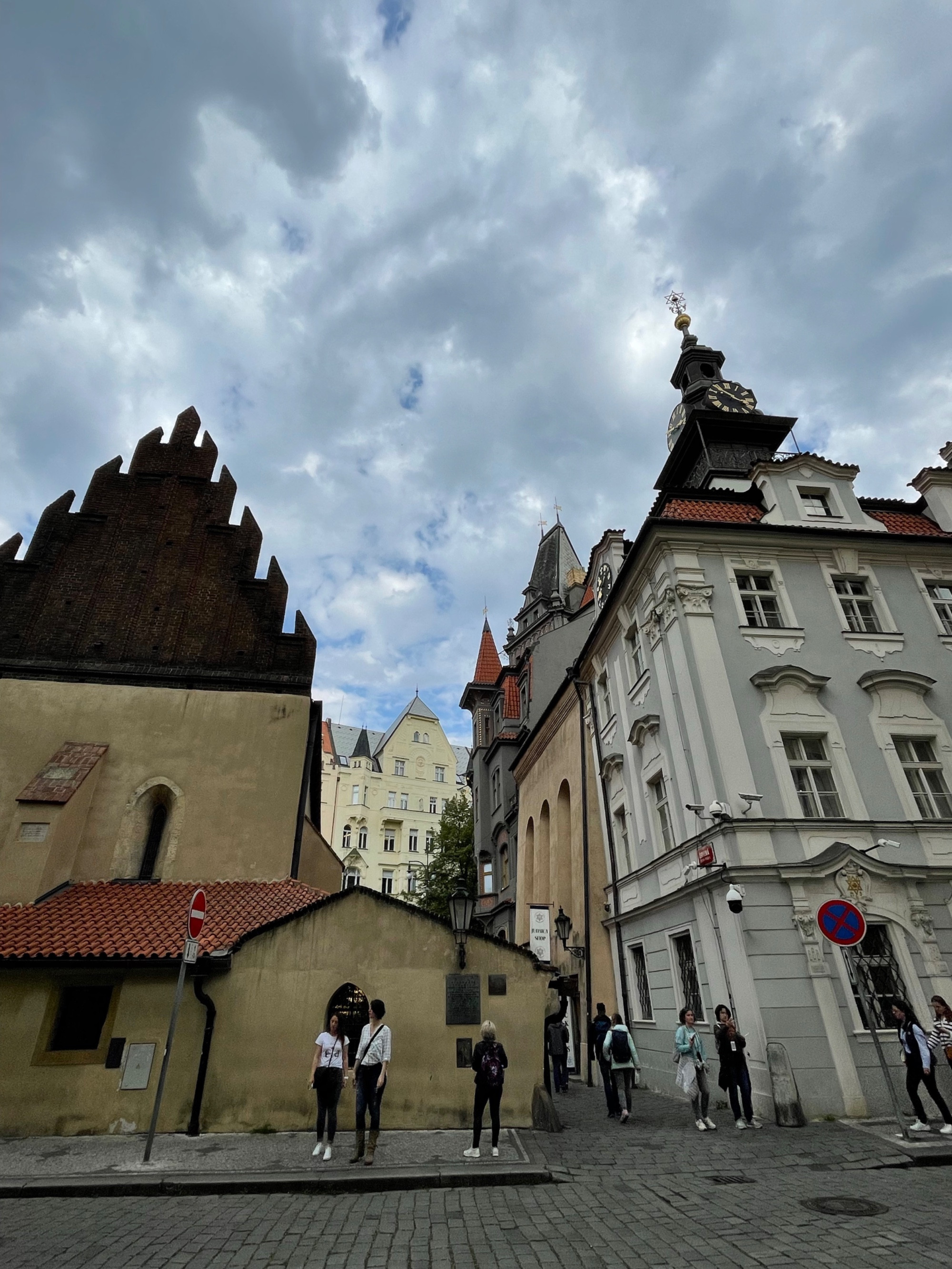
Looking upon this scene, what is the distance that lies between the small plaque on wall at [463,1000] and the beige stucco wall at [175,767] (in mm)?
4888

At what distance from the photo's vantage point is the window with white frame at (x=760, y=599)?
575 inches

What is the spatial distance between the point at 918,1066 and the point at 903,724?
22.9 feet

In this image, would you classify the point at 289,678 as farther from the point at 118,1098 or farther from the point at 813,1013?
the point at 813,1013

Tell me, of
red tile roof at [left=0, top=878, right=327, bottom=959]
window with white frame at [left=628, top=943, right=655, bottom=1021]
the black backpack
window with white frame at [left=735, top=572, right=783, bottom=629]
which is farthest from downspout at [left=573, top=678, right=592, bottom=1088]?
red tile roof at [left=0, top=878, right=327, bottom=959]

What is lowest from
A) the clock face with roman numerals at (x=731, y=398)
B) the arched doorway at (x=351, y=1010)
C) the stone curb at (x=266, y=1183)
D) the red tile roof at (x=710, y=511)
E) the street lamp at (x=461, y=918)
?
the stone curb at (x=266, y=1183)

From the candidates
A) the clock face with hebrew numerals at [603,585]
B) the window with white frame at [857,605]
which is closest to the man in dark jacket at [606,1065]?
the window with white frame at [857,605]

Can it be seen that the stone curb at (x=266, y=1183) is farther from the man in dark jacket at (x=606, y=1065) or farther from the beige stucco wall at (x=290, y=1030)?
the man in dark jacket at (x=606, y=1065)

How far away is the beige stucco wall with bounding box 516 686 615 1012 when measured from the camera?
1838 centimetres

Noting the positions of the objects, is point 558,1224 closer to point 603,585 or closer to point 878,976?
point 878,976

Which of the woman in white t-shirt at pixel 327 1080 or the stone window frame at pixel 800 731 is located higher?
the stone window frame at pixel 800 731

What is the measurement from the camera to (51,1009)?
10039 mm

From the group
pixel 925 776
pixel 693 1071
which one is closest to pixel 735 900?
pixel 693 1071

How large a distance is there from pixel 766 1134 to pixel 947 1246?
A: 474 cm

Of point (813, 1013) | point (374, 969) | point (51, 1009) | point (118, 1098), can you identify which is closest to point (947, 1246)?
point (813, 1013)
